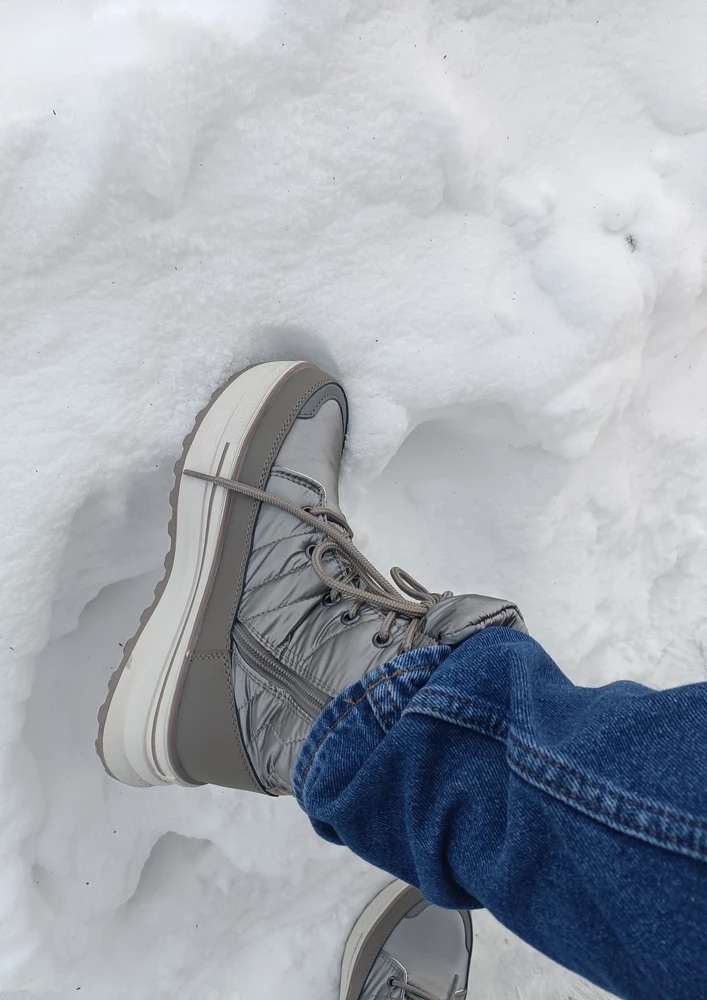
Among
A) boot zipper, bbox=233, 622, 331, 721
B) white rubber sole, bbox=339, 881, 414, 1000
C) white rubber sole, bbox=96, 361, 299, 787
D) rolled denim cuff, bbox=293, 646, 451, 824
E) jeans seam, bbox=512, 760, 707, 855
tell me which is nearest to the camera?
jeans seam, bbox=512, 760, 707, 855

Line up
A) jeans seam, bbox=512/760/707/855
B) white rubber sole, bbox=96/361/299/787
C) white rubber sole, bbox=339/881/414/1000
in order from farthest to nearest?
white rubber sole, bbox=339/881/414/1000
white rubber sole, bbox=96/361/299/787
jeans seam, bbox=512/760/707/855

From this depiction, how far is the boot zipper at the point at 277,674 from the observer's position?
33.0 inches

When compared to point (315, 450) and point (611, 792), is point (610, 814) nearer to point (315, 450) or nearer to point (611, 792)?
point (611, 792)

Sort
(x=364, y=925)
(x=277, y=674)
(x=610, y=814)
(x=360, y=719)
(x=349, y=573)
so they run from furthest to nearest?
(x=364, y=925) → (x=349, y=573) → (x=277, y=674) → (x=360, y=719) → (x=610, y=814)

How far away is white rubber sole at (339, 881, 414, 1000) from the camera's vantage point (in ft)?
4.14

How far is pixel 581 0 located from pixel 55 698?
137 cm

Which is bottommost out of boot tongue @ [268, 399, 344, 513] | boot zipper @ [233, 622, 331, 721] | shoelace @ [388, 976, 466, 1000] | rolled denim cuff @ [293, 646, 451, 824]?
shoelace @ [388, 976, 466, 1000]

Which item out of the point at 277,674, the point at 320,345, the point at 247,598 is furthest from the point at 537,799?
the point at 320,345

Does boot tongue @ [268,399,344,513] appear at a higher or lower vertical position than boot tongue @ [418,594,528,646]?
higher

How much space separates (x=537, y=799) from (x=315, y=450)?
0.65m

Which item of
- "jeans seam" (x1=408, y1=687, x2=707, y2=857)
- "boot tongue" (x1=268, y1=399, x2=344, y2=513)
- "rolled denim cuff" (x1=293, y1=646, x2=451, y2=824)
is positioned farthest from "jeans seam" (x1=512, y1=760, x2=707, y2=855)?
"boot tongue" (x1=268, y1=399, x2=344, y2=513)

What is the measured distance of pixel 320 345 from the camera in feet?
3.50

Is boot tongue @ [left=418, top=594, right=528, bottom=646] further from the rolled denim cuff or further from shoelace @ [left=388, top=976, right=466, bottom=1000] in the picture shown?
shoelace @ [left=388, top=976, right=466, bottom=1000]

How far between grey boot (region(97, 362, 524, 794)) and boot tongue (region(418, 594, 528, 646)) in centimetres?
10
